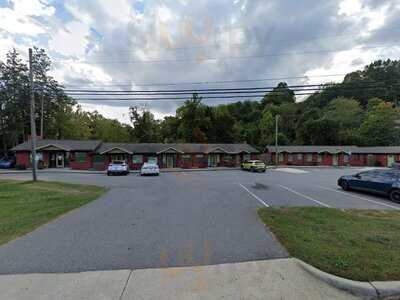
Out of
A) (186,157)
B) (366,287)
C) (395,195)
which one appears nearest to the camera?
(366,287)

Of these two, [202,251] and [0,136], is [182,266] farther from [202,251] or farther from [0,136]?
[0,136]

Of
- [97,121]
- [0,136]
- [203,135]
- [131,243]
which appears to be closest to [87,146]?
[0,136]

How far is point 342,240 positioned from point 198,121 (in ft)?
182

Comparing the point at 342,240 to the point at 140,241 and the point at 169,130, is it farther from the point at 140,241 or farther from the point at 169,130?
the point at 169,130

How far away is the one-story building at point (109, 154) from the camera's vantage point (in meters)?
38.4

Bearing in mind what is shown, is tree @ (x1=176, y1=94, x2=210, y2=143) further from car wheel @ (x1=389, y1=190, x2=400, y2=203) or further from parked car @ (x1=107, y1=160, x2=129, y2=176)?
car wheel @ (x1=389, y1=190, x2=400, y2=203)

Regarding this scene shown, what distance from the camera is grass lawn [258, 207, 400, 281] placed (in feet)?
13.7

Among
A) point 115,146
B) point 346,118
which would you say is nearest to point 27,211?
point 115,146

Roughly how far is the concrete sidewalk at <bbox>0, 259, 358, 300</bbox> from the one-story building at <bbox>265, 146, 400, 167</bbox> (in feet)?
161

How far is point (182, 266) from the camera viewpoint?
4.40m

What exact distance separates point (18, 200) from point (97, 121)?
61706 mm

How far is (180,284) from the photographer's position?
3779 mm

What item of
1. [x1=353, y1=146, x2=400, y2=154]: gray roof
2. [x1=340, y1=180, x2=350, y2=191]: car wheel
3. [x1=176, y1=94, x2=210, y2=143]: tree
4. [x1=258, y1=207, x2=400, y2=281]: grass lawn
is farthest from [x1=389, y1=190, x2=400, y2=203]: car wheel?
[x1=176, y1=94, x2=210, y2=143]: tree

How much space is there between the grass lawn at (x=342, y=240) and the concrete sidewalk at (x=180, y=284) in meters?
0.62
